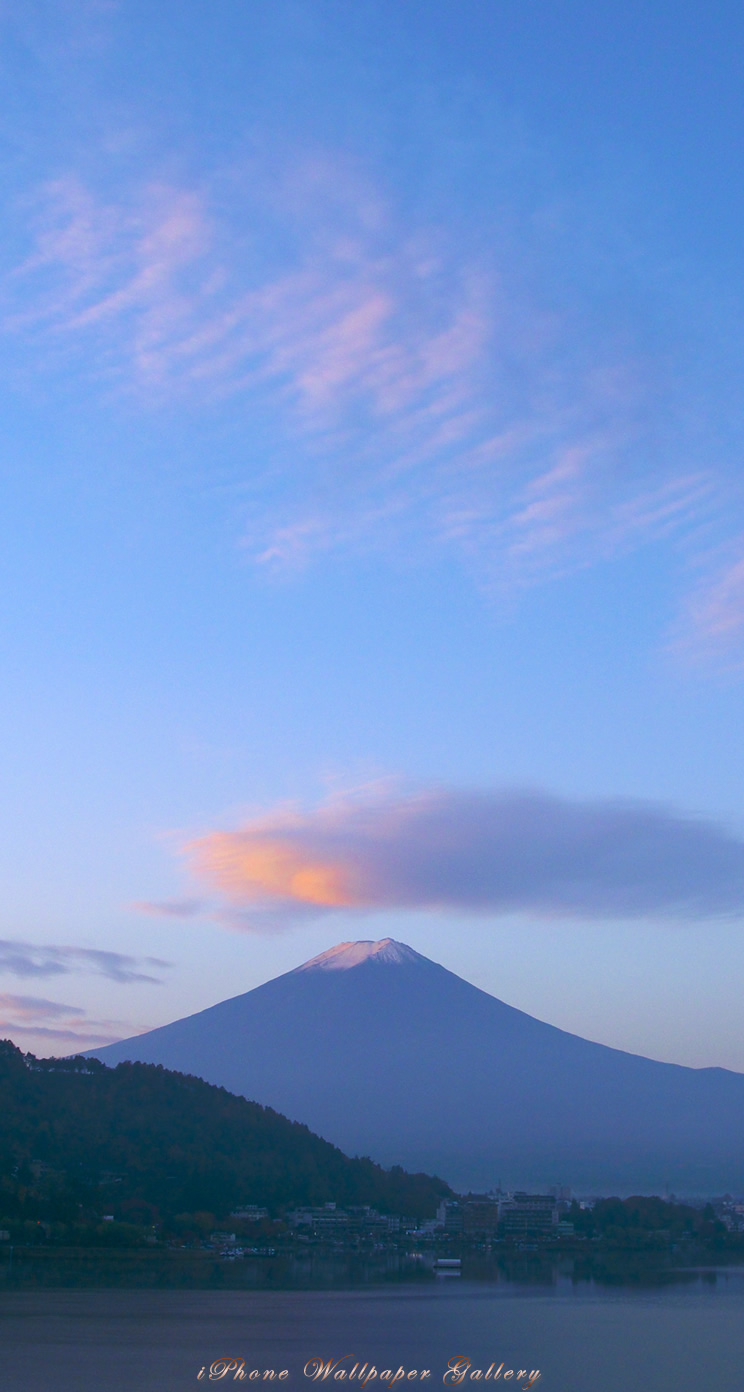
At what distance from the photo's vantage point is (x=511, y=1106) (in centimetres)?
11138

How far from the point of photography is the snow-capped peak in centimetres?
13812

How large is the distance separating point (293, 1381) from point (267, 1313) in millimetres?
8201

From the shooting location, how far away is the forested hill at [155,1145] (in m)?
48.1

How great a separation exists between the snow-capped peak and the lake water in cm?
10776

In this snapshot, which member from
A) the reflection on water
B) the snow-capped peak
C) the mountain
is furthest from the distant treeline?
the snow-capped peak

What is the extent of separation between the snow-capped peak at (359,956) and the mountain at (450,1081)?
0.19 m

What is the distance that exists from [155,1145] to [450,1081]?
68655mm

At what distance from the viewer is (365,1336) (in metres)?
21.0

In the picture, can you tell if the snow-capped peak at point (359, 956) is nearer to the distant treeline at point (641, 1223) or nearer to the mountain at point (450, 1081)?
the mountain at point (450, 1081)

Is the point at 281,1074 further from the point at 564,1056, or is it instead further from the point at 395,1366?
the point at 395,1366

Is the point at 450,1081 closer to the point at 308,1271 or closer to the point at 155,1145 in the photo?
the point at 155,1145

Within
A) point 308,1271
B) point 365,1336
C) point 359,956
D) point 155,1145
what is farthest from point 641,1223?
point 359,956

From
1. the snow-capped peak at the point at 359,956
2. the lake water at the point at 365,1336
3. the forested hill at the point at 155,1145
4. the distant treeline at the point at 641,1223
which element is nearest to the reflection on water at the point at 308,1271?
the lake water at the point at 365,1336

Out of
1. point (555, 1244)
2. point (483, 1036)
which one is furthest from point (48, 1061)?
point (483, 1036)
